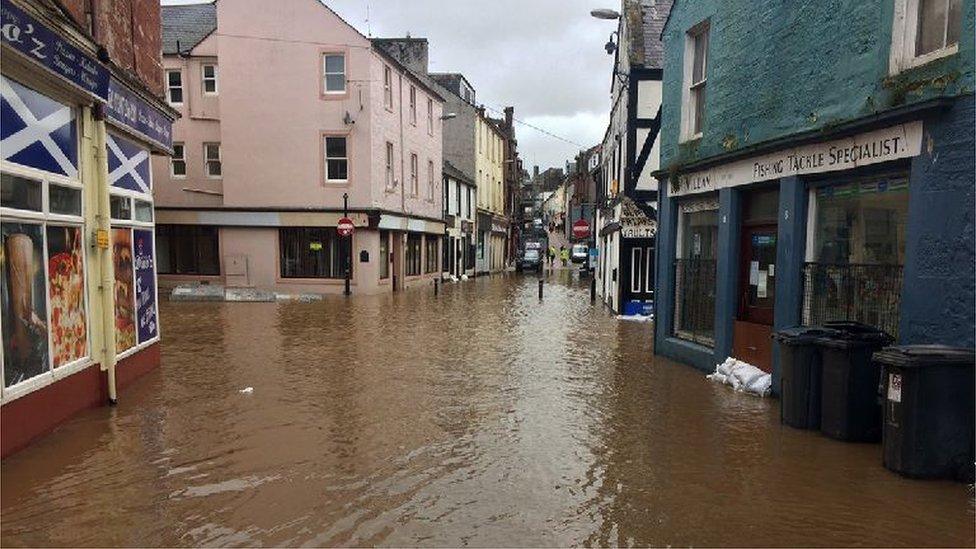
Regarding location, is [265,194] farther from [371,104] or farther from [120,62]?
[120,62]

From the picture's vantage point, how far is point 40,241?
616 centimetres

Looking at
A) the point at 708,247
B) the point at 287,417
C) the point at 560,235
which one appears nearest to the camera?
the point at 287,417

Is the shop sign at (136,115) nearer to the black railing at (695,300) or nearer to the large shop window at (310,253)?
the black railing at (695,300)

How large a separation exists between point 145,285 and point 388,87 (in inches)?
716

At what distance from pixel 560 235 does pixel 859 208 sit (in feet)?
320

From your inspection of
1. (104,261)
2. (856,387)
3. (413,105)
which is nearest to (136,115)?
(104,261)

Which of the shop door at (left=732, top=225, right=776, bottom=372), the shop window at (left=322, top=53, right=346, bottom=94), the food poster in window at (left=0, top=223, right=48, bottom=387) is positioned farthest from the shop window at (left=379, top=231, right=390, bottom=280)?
the food poster in window at (left=0, top=223, right=48, bottom=387)

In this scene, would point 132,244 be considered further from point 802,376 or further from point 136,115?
point 802,376

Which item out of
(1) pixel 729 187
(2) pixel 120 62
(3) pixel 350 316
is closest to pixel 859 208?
(1) pixel 729 187

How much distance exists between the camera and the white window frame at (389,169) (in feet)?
83.2

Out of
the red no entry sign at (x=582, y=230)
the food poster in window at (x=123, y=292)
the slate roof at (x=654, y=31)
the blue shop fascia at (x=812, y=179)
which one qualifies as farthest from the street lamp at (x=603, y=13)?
the food poster in window at (x=123, y=292)

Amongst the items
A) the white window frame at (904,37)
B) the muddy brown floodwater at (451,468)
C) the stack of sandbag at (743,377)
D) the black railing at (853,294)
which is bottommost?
the muddy brown floodwater at (451,468)

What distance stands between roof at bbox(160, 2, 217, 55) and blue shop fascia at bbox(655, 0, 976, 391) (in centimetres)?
2137

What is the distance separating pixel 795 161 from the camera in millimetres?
7973
